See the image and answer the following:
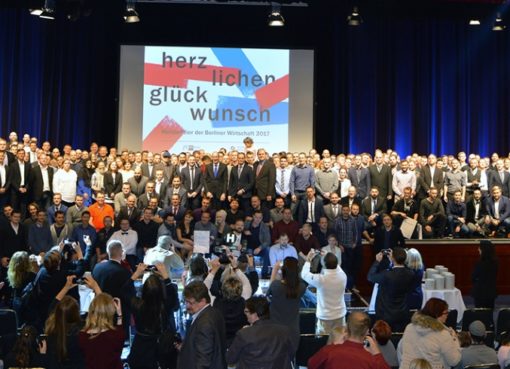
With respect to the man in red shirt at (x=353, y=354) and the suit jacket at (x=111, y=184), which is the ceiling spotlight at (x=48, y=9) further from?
the man in red shirt at (x=353, y=354)

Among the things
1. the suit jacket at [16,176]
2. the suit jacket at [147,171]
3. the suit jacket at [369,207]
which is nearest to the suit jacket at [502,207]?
the suit jacket at [369,207]

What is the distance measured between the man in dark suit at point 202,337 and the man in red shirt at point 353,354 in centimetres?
70

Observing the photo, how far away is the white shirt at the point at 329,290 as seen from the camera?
7664mm

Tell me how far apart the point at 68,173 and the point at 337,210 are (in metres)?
4.82

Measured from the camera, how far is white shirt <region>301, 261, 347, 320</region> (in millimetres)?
7664

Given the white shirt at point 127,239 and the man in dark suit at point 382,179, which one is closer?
the white shirt at point 127,239

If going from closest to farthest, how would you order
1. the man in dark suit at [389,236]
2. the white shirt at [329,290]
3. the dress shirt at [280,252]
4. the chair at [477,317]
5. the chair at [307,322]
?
the white shirt at [329,290]
the chair at [307,322]
the chair at [477,317]
the dress shirt at [280,252]
the man in dark suit at [389,236]

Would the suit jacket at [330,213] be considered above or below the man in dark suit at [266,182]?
below

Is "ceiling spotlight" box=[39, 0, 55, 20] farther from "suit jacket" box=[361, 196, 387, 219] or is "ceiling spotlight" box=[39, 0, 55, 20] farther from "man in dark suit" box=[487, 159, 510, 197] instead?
"man in dark suit" box=[487, 159, 510, 197]

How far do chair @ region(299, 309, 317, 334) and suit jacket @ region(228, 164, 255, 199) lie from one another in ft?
20.3

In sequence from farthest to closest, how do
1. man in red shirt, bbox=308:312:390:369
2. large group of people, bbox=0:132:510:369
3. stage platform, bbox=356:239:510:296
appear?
stage platform, bbox=356:239:510:296 < large group of people, bbox=0:132:510:369 < man in red shirt, bbox=308:312:390:369

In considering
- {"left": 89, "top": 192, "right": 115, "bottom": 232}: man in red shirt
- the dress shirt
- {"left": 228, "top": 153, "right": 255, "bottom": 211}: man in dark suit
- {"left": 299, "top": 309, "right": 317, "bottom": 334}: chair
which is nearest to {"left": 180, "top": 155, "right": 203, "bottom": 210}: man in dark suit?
{"left": 228, "top": 153, "right": 255, "bottom": 211}: man in dark suit

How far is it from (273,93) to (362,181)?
4.35 m

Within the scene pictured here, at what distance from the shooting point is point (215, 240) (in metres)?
11.8
